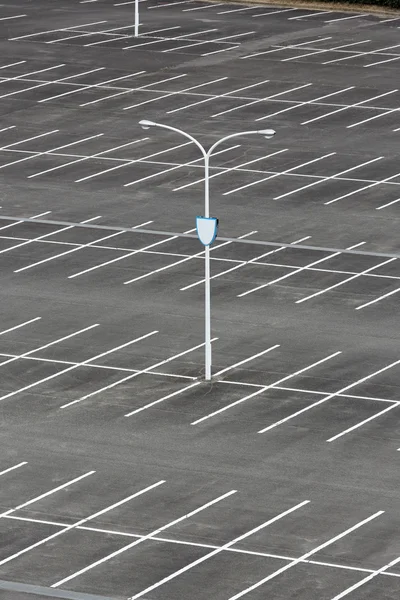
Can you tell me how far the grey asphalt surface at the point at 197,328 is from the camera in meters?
33.9

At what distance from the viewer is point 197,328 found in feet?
153

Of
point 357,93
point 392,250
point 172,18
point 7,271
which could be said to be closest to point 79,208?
point 7,271

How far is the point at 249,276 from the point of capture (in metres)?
50.8

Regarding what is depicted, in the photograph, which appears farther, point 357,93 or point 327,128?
point 357,93

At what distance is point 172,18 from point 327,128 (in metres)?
22.7

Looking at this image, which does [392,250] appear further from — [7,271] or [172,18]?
[172,18]

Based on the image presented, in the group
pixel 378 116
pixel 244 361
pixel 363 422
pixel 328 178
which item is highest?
pixel 378 116

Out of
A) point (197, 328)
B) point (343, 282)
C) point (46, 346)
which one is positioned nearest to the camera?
point (46, 346)

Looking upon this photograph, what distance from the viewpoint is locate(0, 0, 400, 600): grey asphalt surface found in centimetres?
3394

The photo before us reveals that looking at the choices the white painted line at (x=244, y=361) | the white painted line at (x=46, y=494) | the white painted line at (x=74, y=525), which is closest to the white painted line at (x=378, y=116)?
the white painted line at (x=244, y=361)

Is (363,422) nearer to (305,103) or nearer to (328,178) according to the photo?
(328,178)

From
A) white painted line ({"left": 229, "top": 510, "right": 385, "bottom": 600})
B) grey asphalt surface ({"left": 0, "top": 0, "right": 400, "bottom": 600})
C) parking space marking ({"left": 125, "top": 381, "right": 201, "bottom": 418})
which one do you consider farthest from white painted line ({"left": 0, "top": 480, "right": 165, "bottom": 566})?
white painted line ({"left": 229, "top": 510, "right": 385, "bottom": 600})

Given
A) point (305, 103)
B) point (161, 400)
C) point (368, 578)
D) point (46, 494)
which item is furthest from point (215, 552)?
point (305, 103)

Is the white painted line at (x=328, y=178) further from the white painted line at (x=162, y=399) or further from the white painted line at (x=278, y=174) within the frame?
the white painted line at (x=162, y=399)
